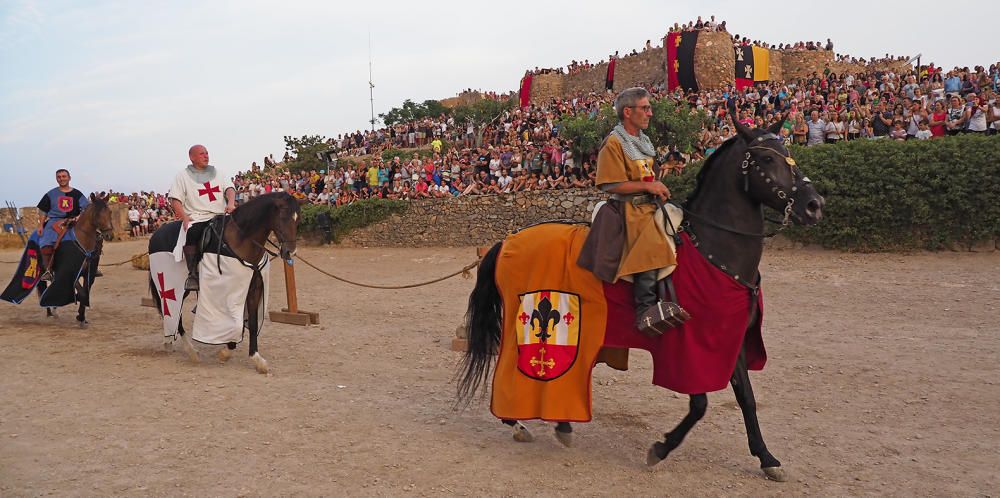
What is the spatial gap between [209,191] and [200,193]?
0.33 ft

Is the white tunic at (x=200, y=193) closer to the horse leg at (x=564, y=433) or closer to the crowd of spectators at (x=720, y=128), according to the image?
the horse leg at (x=564, y=433)

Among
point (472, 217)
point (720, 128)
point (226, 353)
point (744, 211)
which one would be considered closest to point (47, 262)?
point (226, 353)

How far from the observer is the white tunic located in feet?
25.6

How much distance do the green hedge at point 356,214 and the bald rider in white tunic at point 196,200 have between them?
1302cm

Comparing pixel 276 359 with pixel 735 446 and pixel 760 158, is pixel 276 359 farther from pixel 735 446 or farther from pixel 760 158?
pixel 760 158

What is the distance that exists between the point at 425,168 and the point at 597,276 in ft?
60.0

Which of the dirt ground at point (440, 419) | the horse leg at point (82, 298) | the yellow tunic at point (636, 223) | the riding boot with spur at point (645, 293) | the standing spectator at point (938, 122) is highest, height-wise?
the standing spectator at point (938, 122)

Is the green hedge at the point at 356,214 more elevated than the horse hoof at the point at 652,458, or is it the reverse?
the green hedge at the point at 356,214

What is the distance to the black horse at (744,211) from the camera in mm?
4363

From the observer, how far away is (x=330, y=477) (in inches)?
175

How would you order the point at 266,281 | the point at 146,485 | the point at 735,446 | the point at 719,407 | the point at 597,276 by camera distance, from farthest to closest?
the point at 266,281
the point at 719,407
the point at 735,446
the point at 597,276
the point at 146,485

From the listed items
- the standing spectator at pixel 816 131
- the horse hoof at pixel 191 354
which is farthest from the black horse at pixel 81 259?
the standing spectator at pixel 816 131

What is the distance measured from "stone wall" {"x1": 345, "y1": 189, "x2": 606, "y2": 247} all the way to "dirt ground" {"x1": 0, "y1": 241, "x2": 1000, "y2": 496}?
8974 millimetres

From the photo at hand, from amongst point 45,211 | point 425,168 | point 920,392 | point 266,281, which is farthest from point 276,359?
point 425,168
